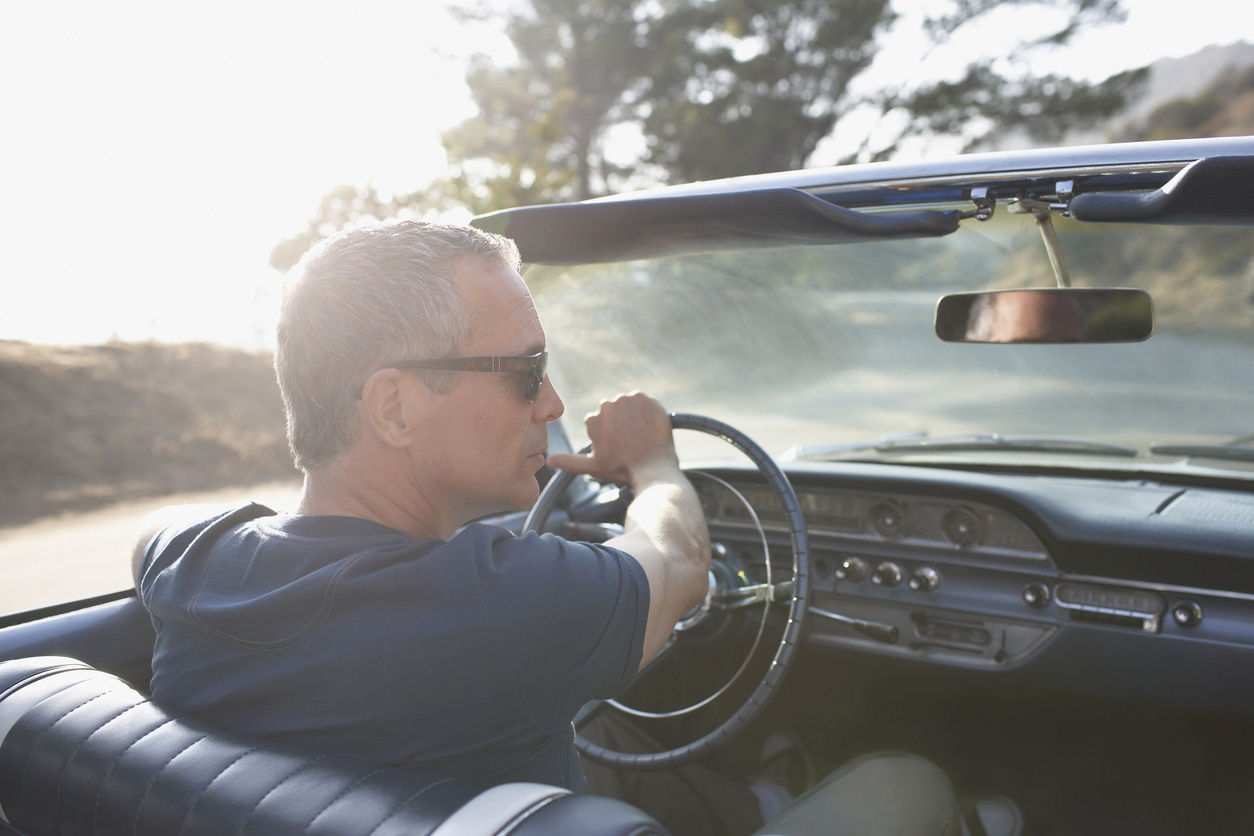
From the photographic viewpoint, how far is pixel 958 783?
9.78 feet

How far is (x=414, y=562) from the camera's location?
50.6 inches

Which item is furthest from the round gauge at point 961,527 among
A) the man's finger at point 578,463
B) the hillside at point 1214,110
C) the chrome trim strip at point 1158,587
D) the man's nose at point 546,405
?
the hillside at point 1214,110

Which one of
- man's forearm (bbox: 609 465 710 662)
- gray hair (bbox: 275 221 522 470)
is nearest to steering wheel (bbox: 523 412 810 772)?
man's forearm (bbox: 609 465 710 662)

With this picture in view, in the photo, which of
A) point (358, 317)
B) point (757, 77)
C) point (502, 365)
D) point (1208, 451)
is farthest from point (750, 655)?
point (757, 77)

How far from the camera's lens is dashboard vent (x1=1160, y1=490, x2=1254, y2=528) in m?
2.32

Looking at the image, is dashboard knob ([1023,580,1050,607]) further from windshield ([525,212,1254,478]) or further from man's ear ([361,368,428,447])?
man's ear ([361,368,428,447])

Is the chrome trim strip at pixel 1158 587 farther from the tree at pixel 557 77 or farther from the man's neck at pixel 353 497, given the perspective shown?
the tree at pixel 557 77

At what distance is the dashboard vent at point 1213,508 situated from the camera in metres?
2.32

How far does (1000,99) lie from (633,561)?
1997 centimetres

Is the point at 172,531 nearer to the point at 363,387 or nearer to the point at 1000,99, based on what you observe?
the point at 363,387

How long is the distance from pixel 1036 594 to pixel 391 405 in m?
1.90

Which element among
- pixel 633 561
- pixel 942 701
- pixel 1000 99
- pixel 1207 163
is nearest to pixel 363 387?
pixel 633 561

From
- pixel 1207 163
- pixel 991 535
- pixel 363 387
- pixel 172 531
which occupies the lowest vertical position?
pixel 991 535

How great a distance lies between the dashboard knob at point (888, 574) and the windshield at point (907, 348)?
412 mm
